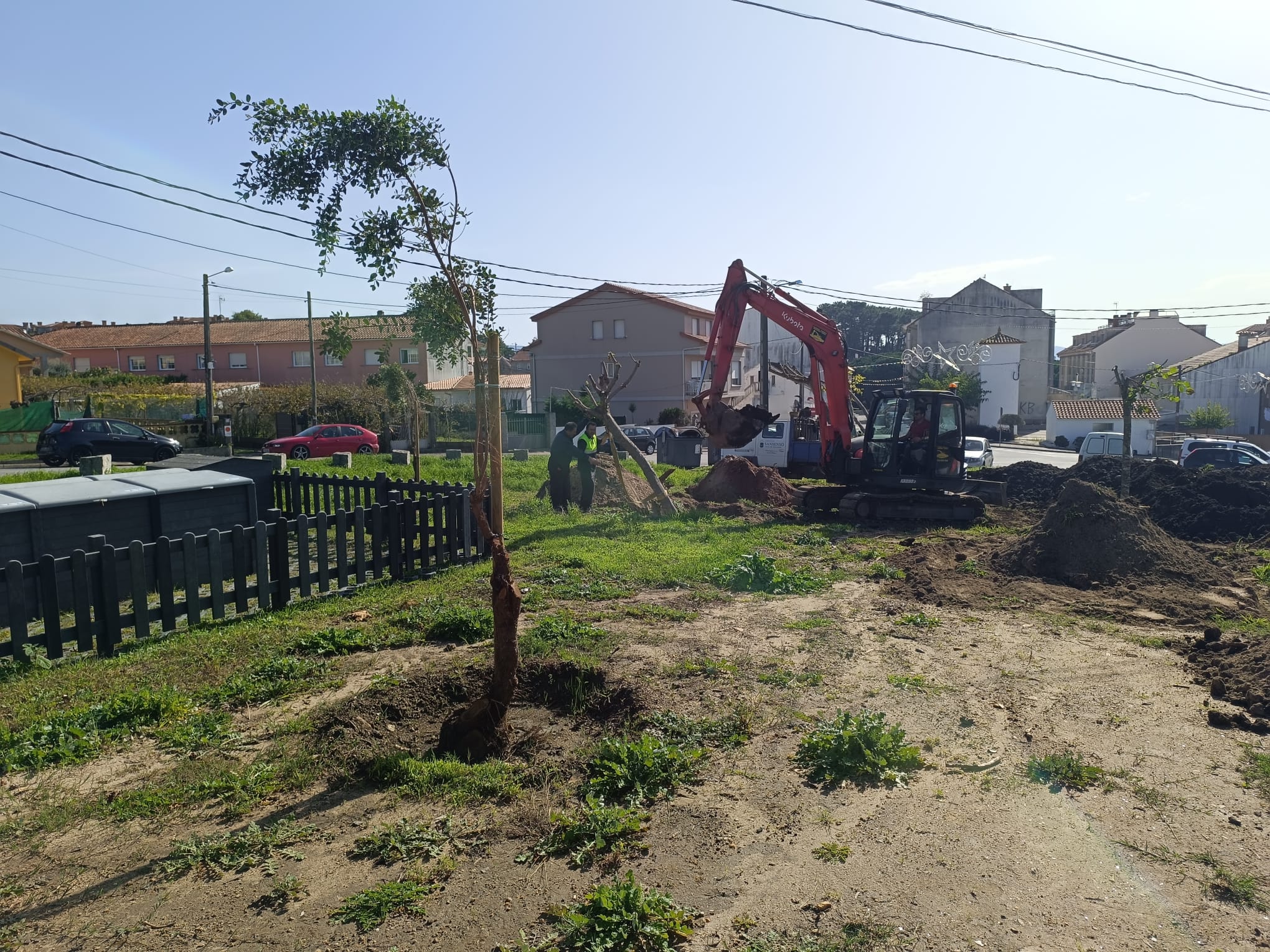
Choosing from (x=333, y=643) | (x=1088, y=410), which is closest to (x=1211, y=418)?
(x=1088, y=410)

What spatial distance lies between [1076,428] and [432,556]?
47335 millimetres

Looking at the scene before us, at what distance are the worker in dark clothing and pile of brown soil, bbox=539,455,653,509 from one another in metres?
0.58

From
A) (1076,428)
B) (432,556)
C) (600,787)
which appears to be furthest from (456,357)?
(1076,428)

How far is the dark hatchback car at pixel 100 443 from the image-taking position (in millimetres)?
26453

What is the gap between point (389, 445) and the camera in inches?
1315

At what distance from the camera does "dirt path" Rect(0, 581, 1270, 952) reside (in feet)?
12.1

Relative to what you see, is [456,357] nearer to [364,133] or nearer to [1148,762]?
[364,133]

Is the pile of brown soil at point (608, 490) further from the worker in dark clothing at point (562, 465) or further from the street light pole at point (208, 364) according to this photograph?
the street light pole at point (208, 364)

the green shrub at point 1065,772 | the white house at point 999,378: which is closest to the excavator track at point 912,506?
the green shrub at point 1065,772

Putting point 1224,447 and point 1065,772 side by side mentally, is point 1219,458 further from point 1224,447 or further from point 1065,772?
point 1065,772

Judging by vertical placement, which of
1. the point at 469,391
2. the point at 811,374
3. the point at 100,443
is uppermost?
the point at 469,391

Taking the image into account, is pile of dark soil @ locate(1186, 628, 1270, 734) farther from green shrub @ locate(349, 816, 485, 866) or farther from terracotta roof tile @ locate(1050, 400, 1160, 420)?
terracotta roof tile @ locate(1050, 400, 1160, 420)

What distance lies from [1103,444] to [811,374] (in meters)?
15.5

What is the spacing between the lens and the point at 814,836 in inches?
175
